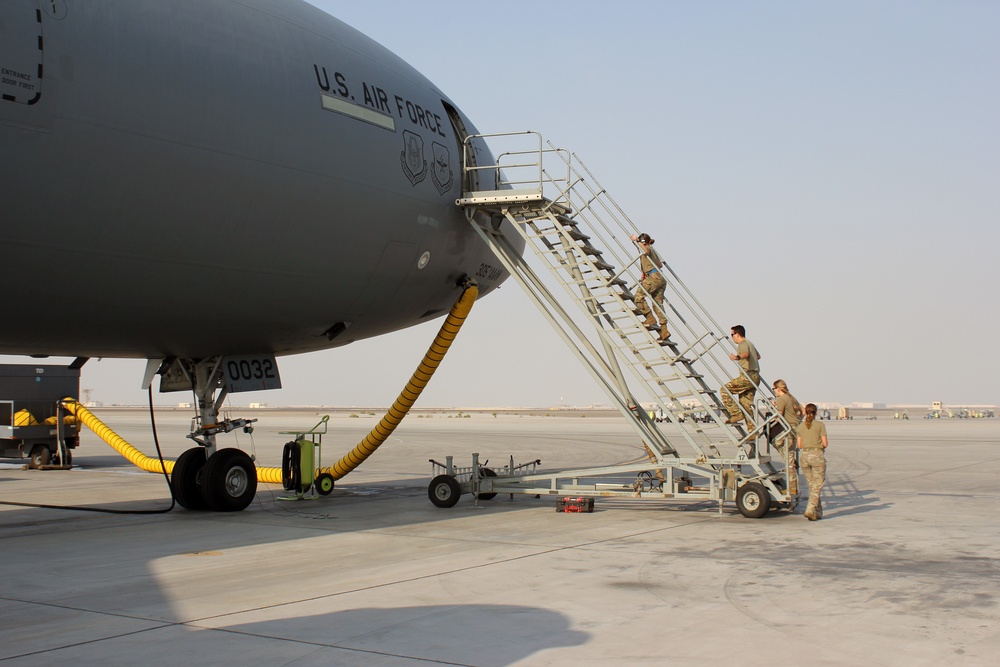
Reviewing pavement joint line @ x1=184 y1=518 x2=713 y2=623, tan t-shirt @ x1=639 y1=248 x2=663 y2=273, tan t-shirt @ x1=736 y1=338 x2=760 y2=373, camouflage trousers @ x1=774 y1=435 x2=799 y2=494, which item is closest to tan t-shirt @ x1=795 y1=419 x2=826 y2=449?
camouflage trousers @ x1=774 y1=435 x2=799 y2=494

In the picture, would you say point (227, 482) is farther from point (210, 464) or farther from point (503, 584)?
point (503, 584)

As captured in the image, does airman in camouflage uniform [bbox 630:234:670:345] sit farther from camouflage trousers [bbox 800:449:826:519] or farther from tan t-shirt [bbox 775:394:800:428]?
camouflage trousers [bbox 800:449:826:519]

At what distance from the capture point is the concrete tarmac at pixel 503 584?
718cm

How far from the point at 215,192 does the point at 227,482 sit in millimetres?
6409

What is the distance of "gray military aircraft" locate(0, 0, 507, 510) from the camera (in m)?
10.9

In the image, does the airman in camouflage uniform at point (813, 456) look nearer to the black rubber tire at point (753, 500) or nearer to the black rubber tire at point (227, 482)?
the black rubber tire at point (753, 500)

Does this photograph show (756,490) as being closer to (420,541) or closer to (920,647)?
(420,541)

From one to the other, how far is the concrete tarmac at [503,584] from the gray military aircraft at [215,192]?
301cm

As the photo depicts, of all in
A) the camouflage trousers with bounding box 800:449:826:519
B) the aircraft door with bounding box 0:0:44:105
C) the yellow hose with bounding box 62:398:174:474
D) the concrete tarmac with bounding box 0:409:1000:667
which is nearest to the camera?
the concrete tarmac with bounding box 0:409:1000:667

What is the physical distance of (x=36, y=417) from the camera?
30.0 metres

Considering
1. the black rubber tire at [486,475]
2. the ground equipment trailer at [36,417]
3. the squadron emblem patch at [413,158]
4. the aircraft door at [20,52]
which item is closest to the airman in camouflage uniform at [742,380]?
the black rubber tire at [486,475]

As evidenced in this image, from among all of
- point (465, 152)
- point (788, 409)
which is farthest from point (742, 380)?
point (465, 152)

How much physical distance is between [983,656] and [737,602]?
92.1 inches

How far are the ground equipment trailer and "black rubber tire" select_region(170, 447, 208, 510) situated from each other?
562 inches
